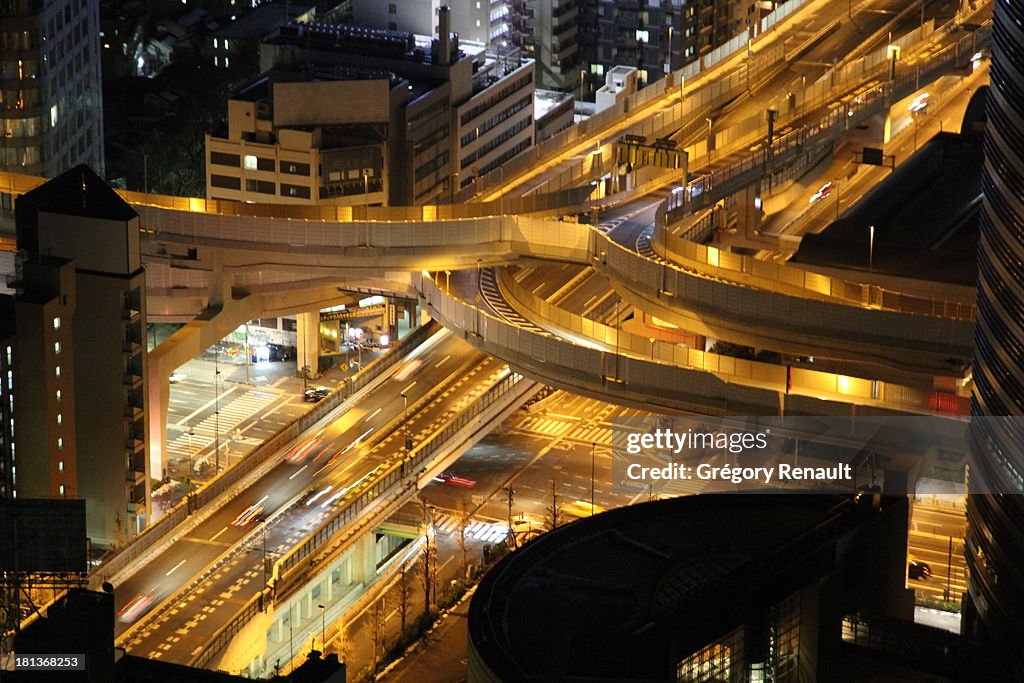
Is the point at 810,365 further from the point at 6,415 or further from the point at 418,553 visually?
the point at 6,415

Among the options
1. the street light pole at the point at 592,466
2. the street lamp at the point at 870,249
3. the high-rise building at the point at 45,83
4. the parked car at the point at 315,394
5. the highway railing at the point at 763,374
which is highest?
the high-rise building at the point at 45,83

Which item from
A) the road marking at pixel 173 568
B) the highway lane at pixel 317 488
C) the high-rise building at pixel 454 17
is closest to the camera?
the highway lane at pixel 317 488

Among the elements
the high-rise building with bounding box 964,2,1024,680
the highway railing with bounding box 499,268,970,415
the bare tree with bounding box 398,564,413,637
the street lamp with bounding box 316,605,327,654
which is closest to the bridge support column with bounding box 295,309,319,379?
the highway railing with bounding box 499,268,970,415

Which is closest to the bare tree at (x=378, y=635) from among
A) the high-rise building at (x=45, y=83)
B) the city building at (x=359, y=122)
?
the city building at (x=359, y=122)

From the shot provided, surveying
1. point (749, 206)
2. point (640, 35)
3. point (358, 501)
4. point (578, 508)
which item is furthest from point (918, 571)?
point (640, 35)

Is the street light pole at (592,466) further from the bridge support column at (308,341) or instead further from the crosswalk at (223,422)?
the crosswalk at (223,422)

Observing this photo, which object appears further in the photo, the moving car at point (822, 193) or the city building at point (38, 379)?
the moving car at point (822, 193)

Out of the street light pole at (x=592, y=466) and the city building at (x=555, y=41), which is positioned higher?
the city building at (x=555, y=41)
